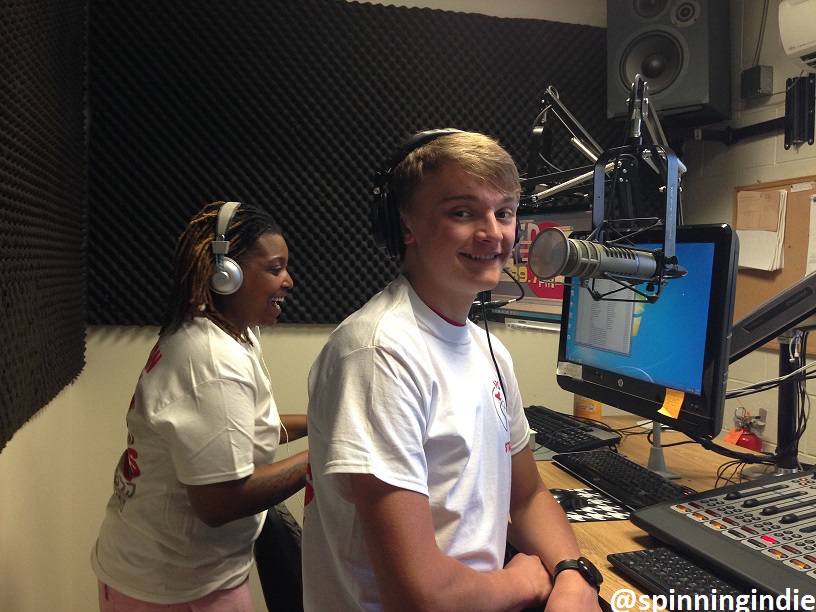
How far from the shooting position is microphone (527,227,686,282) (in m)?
1.03

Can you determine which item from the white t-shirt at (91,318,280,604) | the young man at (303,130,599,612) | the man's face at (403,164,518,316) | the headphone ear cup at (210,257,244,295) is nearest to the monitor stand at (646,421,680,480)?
the young man at (303,130,599,612)

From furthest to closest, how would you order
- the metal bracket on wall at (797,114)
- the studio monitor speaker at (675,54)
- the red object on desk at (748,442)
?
the studio monitor speaker at (675,54) → the metal bracket on wall at (797,114) → the red object on desk at (748,442)

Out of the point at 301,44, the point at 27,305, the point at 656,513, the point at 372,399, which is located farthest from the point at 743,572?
the point at 301,44

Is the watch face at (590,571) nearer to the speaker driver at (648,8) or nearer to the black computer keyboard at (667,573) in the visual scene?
the black computer keyboard at (667,573)

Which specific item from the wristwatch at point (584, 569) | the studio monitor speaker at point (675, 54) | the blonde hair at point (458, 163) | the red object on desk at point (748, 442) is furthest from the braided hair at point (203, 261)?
the studio monitor speaker at point (675, 54)

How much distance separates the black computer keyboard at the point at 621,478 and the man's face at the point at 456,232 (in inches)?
25.1

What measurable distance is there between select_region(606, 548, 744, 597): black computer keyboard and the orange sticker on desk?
0.36 m

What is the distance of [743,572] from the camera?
0.92 metres

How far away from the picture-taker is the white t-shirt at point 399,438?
90cm

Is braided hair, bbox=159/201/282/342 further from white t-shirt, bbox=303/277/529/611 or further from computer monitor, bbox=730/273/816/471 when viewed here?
computer monitor, bbox=730/273/816/471

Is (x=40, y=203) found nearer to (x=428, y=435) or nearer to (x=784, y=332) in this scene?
(x=428, y=435)

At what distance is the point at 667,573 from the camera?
1.00 m

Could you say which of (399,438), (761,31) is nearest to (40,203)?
(399,438)

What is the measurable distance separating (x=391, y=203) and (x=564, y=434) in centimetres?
108
